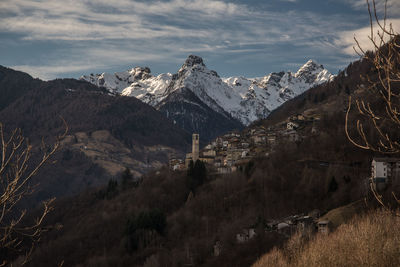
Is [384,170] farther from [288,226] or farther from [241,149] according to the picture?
[241,149]

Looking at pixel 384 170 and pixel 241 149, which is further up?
pixel 241 149

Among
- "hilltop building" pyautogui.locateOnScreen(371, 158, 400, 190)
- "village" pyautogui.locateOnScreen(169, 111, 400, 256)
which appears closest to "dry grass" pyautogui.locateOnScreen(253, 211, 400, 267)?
"village" pyautogui.locateOnScreen(169, 111, 400, 256)

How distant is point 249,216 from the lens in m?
74.6

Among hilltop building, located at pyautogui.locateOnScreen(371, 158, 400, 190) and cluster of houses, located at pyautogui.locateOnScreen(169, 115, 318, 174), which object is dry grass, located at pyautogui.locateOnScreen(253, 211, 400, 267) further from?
cluster of houses, located at pyautogui.locateOnScreen(169, 115, 318, 174)

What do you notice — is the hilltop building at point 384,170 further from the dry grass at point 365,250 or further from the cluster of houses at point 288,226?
the dry grass at point 365,250

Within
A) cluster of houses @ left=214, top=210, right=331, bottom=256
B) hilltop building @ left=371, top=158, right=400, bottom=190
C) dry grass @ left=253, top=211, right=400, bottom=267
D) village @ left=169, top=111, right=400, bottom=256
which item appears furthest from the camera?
hilltop building @ left=371, top=158, right=400, bottom=190

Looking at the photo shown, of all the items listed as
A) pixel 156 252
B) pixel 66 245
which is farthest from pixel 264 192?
pixel 66 245

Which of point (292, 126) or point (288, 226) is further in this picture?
point (292, 126)

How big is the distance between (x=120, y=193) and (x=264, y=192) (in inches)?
2086

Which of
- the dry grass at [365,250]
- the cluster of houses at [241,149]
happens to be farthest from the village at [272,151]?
the dry grass at [365,250]

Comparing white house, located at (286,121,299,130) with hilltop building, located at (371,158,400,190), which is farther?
white house, located at (286,121,299,130)

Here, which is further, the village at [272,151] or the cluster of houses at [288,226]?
the village at [272,151]

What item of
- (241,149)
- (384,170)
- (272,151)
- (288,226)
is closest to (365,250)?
(288,226)

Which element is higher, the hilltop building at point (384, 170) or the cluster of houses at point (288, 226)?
the hilltop building at point (384, 170)
